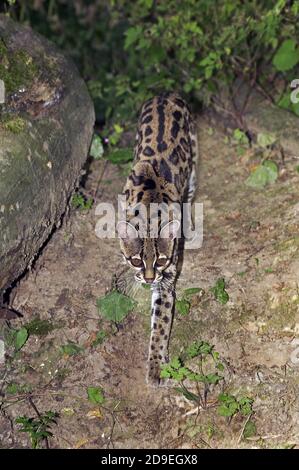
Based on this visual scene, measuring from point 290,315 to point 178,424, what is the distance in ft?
4.13

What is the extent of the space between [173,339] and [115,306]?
57cm

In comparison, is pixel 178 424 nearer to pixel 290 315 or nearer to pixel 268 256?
pixel 290 315

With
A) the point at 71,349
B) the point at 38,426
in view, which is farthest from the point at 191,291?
the point at 38,426

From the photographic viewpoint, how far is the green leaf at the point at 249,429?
4949 mm

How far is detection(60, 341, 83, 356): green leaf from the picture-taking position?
5.66 m

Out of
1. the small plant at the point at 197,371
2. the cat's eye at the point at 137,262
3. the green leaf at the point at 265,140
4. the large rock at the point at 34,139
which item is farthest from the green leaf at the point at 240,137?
the small plant at the point at 197,371

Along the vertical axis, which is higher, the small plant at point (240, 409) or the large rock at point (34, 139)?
the large rock at point (34, 139)

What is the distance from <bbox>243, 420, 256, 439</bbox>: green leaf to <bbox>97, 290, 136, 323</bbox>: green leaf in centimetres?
145

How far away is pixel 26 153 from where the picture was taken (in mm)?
5516

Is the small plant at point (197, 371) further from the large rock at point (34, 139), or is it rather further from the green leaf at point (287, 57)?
the green leaf at point (287, 57)

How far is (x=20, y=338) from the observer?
5.66m

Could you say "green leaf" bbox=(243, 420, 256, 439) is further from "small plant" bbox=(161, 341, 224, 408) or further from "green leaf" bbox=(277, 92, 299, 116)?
"green leaf" bbox=(277, 92, 299, 116)

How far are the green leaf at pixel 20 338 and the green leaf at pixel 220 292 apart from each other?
1.62m

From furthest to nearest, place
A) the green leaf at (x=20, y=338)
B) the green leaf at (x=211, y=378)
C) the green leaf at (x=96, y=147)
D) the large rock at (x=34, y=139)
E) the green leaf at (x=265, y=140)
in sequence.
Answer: the green leaf at (x=265, y=140) < the green leaf at (x=96, y=147) < the green leaf at (x=20, y=338) < the large rock at (x=34, y=139) < the green leaf at (x=211, y=378)
